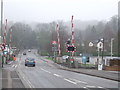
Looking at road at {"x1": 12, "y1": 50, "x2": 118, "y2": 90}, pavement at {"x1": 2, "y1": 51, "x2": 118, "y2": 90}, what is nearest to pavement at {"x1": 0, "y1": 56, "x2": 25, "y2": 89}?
pavement at {"x1": 2, "y1": 51, "x2": 118, "y2": 90}

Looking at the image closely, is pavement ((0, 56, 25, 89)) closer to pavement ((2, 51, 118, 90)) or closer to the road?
pavement ((2, 51, 118, 90))

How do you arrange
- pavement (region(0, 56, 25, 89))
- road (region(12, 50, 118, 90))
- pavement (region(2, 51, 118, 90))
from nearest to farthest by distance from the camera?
pavement (region(0, 56, 25, 89))
pavement (region(2, 51, 118, 90))
road (region(12, 50, 118, 90))

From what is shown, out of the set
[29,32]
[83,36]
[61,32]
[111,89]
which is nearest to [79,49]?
[83,36]

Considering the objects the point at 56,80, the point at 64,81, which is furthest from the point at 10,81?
the point at 64,81

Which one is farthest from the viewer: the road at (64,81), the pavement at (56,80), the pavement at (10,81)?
the road at (64,81)

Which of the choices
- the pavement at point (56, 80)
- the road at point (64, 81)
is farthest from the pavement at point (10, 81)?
the road at point (64, 81)

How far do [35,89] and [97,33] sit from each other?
97130 mm

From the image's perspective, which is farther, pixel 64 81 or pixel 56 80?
pixel 56 80

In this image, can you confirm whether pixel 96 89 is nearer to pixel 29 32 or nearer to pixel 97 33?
pixel 97 33

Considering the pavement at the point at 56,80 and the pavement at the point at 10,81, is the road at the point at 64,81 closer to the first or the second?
the pavement at the point at 56,80

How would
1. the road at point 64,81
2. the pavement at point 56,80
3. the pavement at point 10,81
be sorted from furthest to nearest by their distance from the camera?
the road at point 64,81, the pavement at point 56,80, the pavement at point 10,81

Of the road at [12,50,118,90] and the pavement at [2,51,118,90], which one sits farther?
the road at [12,50,118,90]

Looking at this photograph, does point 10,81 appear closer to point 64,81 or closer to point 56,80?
point 56,80

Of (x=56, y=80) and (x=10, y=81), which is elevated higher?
Result: (x=10, y=81)
